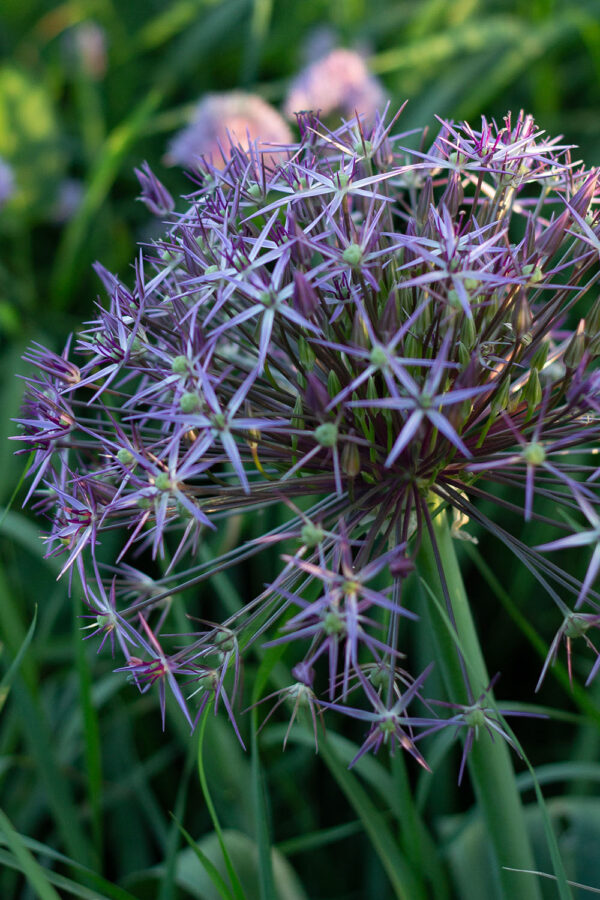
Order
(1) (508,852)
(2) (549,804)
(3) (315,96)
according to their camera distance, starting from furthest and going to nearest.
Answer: (3) (315,96), (2) (549,804), (1) (508,852)

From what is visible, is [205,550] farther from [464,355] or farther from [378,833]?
[464,355]

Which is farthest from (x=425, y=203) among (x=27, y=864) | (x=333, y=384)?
(x=27, y=864)

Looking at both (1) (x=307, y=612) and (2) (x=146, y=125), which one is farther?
(2) (x=146, y=125)

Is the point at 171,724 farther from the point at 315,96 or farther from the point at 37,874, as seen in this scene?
the point at 315,96

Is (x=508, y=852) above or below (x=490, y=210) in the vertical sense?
below

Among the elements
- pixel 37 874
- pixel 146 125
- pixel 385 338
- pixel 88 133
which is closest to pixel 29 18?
pixel 88 133


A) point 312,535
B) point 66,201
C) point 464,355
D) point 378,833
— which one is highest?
point 66,201

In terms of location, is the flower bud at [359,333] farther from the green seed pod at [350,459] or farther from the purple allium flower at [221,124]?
the purple allium flower at [221,124]
